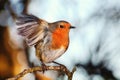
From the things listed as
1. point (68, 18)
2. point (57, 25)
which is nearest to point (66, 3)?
point (68, 18)

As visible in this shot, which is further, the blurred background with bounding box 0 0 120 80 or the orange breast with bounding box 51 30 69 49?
the blurred background with bounding box 0 0 120 80

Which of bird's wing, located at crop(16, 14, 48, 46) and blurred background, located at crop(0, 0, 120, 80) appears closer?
bird's wing, located at crop(16, 14, 48, 46)

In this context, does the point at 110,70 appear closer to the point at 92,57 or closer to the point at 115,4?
the point at 92,57

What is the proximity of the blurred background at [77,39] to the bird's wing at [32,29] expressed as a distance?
0.24 feet

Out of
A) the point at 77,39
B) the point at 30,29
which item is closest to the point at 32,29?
the point at 30,29

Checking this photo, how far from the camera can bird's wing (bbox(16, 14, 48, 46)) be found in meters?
0.88

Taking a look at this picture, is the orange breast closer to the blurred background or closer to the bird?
the bird

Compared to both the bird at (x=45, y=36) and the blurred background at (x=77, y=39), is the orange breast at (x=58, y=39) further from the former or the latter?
the blurred background at (x=77, y=39)

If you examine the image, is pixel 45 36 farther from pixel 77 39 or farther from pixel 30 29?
pixel 77 39

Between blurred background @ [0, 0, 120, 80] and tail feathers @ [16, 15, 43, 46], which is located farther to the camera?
blurred background @ [0, 0, 120, 80]

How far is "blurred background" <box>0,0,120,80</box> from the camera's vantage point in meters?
1.00

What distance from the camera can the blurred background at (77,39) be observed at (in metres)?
1.00

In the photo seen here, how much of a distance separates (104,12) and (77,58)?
29 cm

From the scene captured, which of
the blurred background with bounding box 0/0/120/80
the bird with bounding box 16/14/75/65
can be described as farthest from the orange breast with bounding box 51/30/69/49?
the blurred background with bounding box 0/0/120/80
